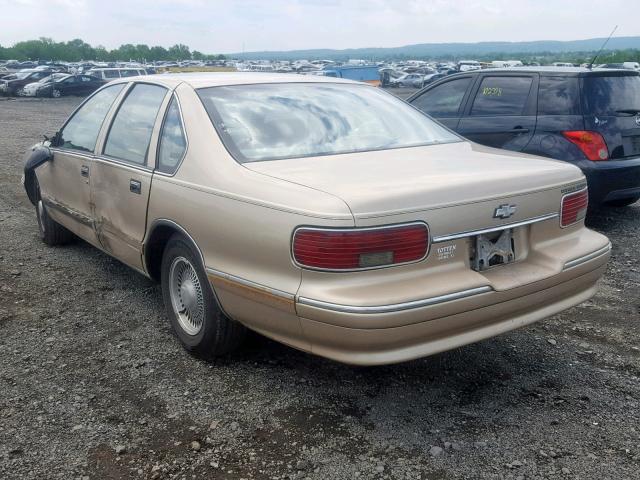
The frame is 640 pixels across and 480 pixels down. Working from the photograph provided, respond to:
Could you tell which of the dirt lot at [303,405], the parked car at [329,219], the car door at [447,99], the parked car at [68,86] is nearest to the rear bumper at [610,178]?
the car door at [447,99]

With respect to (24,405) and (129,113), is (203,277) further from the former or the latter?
(129,113)

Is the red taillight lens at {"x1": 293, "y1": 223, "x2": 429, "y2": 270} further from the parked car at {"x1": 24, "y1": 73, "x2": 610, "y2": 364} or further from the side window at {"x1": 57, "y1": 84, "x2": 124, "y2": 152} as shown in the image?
the side window at {"x1": 57, "y1": 84, "x2": 124, "y2": 152}

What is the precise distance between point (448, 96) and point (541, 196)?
4574 mm

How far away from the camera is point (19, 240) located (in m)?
6.32

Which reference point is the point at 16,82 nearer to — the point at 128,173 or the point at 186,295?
the point at 128,173

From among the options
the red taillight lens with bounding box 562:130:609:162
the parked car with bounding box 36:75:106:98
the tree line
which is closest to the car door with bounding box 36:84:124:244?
the red taillight lens with bounding box 562:130:609:162

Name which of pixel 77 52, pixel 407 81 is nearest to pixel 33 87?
pixel 407 81

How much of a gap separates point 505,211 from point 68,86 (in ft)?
110

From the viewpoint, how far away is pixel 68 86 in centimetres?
3312

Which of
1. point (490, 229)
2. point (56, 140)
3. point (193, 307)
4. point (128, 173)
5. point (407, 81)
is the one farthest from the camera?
point (407, 81)

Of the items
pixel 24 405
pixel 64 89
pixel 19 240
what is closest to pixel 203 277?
pixel 24 405

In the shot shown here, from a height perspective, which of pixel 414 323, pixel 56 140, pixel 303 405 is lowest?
pixel 303 405

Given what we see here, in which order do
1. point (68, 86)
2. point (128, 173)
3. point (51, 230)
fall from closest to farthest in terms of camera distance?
point (128, 173)
point (51, 230)
point (68, 86)

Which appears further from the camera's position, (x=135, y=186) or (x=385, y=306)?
(x=135, y=186)
